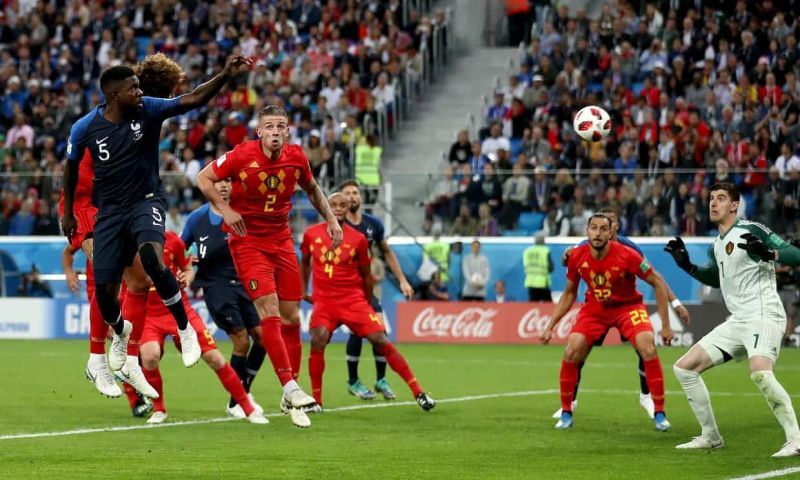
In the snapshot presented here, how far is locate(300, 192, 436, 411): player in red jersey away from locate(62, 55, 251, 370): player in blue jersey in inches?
137

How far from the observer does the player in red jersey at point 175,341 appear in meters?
13.2

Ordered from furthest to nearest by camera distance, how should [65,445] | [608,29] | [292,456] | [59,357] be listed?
[608,29] → [59,357] → [65,445] → [292,456]

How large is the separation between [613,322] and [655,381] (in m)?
0.72

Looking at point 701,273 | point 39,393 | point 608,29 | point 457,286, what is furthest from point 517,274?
point 701,273

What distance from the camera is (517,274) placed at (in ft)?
86.6

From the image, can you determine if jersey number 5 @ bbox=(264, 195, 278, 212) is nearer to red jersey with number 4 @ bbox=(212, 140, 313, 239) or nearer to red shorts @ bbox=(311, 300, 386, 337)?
red jersey with number 4 @ bbox=(212, 140, 313, 239)

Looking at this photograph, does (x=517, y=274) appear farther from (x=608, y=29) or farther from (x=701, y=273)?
(x=701, y=273)

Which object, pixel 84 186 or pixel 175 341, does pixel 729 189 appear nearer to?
pixel 175 341

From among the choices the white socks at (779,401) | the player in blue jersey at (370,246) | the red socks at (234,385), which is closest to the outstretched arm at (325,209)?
the red socks at (234,385)

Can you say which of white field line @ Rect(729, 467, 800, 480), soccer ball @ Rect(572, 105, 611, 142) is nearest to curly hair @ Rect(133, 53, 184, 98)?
white field line @ Rect(729, 467, 800, 480)

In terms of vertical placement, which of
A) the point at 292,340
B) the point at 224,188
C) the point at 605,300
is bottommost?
the point at 292,340

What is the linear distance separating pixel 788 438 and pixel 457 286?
16207 mm

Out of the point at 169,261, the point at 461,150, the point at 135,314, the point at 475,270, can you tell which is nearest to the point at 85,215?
the point at 169,261

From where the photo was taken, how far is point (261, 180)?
1237 cm
